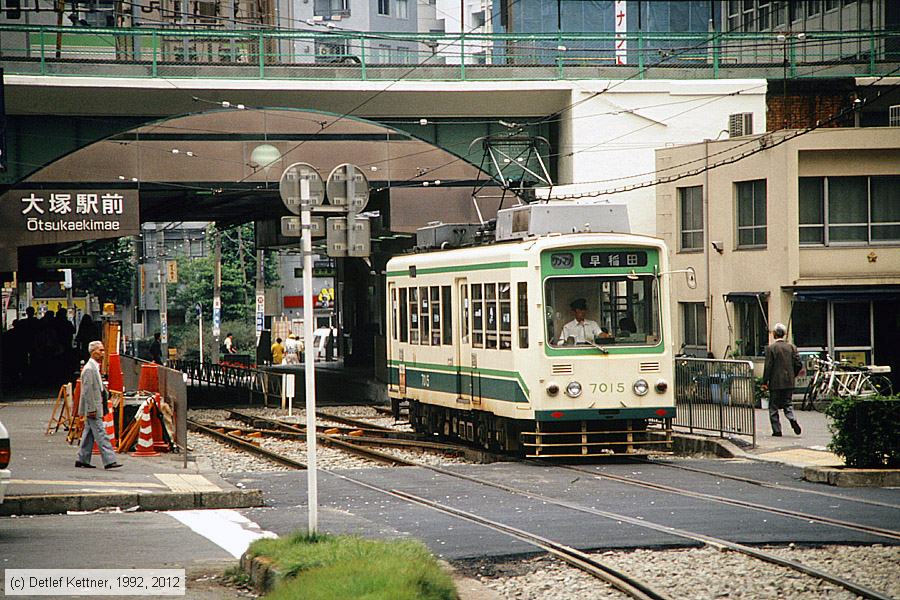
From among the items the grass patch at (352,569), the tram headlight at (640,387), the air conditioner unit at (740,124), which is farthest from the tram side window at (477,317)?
the air conditioner unit at (740,124)

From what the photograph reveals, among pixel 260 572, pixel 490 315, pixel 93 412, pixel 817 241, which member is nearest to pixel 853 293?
pixel 817 241

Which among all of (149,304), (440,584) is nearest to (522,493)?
(440,584)

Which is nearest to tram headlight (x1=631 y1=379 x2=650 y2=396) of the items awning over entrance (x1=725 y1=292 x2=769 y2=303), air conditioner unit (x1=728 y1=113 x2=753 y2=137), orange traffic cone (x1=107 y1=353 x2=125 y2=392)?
orange traffic cone (x1=107 y1=353 x2=125 y2=392)

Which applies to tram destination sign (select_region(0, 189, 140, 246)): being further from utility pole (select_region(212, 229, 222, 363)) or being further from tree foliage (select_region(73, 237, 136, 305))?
tree foliage (select_region(73, 237, 136, 305))

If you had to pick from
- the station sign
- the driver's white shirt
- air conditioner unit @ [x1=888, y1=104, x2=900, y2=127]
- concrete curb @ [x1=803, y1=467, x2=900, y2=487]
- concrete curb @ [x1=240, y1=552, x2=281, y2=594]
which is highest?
air conditioner unit @ [x1=888, y1=104, x2=900, y2=127]

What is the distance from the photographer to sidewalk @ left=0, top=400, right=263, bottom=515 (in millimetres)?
14555

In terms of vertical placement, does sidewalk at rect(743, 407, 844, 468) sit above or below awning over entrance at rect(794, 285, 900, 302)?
below

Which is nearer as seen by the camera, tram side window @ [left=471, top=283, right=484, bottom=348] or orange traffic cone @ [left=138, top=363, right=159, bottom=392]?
tram side window @ [left=471, top=283, right=484, bottom=348]

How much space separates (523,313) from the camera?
19000 mm

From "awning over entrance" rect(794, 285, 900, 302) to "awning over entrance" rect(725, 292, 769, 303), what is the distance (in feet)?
2.65

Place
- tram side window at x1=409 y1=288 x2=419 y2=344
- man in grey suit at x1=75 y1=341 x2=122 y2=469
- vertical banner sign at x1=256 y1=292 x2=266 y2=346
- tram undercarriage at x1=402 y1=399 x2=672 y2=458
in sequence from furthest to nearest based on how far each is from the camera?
vertical banner sign at x1=256 y1=292 x2=266 y2=346 < tram side window at x1=409 y1=288 x2=419 y2=344 < tram undercarriage at x1=402 y1=399 x2=672 y2=458 < man in grey suit at x1=75 y1=341 x2=122 y2=469

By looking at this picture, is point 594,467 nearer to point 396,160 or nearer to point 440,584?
point 440,584

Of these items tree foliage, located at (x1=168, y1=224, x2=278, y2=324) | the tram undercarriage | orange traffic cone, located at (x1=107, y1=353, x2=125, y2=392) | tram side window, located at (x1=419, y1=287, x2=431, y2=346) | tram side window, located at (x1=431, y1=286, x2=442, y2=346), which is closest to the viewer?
the tram undercarriage

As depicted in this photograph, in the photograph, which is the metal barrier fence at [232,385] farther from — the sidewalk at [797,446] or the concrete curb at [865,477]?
the concrete curb at [865,477]
